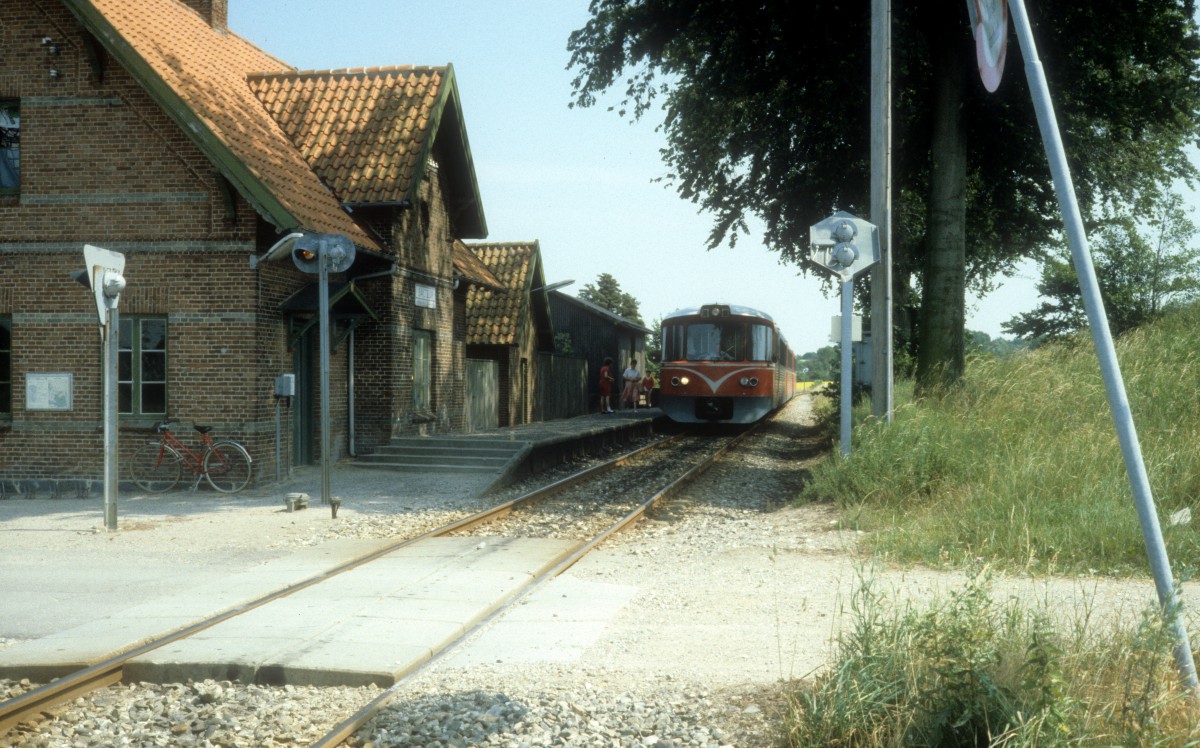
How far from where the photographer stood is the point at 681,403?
2675cm

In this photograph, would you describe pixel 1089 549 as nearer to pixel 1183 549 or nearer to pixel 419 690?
pixel 1183 549

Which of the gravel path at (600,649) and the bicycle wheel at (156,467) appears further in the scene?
the bicycle wheel at (156,467)

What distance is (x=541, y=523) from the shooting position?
1193 centimetres

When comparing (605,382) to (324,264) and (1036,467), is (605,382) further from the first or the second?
(1036,467)

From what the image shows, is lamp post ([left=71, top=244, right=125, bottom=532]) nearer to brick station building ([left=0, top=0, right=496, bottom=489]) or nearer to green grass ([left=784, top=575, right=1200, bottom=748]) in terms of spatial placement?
brick station building ([left=0, top=0, right=496, bottom=489])

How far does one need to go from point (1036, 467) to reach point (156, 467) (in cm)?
1132

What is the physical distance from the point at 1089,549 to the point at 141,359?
12662 millimetres

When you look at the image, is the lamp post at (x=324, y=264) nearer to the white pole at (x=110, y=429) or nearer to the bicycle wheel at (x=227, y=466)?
the bicycle wheel at (x=227, y=466)

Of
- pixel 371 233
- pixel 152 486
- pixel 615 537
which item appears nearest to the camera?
pixel 615 537

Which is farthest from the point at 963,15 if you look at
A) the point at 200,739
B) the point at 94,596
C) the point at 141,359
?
the point at 200,739

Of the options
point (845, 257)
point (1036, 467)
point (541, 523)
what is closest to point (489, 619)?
point (541, 523)

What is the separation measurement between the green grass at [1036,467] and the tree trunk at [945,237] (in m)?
1.28

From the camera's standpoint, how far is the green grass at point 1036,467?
8305 mm

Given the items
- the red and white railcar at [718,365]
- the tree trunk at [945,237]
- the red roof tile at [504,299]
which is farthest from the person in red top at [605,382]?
the tree trunk at [945,237]
